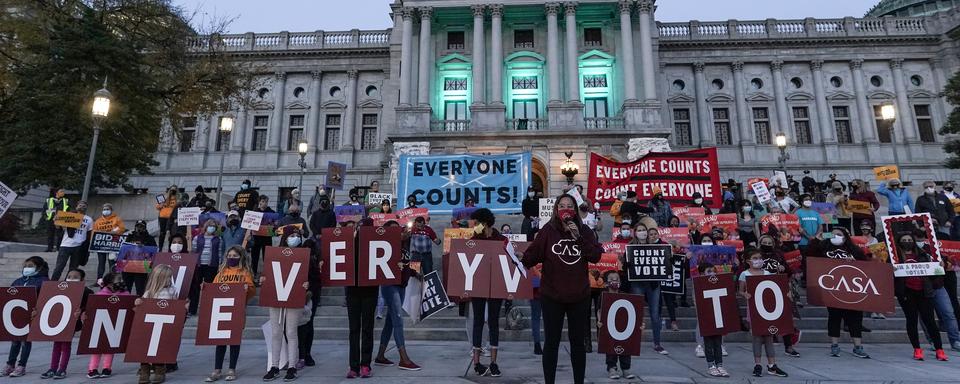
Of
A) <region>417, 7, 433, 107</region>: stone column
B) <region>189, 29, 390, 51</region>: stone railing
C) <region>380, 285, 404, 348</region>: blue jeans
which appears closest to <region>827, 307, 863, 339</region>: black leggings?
<region>380, 285, 404, 348</region>: blue jeans

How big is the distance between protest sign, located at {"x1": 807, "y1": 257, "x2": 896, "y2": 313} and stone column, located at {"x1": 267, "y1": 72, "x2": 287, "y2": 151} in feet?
117

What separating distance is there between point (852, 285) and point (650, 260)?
2.97m

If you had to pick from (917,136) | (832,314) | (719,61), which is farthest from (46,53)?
(917,136)

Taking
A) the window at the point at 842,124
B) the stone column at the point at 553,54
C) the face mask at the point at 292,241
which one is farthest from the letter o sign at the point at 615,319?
the window at the point at 842,124

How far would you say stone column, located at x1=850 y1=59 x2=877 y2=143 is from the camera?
115 feet

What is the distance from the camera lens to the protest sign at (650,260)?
7.95 metres

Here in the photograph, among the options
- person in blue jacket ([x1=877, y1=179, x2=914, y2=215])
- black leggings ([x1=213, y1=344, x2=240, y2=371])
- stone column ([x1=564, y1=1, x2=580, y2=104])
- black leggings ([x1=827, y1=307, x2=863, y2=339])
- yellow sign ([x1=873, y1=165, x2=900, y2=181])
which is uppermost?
stone column ([x1=564, y1=1, x2=580, y2=104])

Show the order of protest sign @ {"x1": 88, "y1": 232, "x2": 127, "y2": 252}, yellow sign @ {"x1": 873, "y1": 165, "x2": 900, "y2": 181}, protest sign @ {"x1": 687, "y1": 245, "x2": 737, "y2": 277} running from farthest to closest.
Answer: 1. yellow sign @ {"x1": 873, "y1": 165, "x2": 900, "y2": 181}
2. protest sign @ {"x1": 88, "y1": 232, "x2": 127, "y2": 252}
3. protest sign @ {"x1": 687, "y1": 245, "x2": 737, "y2": 277}

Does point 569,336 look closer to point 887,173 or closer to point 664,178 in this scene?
point 664,178

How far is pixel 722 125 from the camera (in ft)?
120

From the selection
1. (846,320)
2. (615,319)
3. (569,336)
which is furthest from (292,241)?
(846,320)

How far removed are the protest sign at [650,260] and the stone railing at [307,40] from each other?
33960mm

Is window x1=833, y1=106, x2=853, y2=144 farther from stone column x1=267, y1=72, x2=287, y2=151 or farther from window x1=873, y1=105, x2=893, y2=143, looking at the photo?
stone column x1=267, y1=72, x2=287, y2=151

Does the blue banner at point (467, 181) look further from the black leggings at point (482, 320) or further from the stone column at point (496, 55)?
the stone column at point (496, 55)
